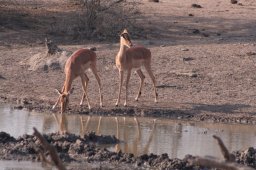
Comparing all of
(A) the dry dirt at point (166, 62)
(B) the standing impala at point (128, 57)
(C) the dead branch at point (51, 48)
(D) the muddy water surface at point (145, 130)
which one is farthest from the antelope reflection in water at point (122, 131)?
(C) the dead branch at point (51, 48)

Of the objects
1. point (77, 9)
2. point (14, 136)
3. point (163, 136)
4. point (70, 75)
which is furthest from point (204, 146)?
point (77, 9)

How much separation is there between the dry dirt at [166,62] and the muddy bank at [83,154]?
3.54 metres

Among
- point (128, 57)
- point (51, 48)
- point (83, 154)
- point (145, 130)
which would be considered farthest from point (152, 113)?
point (51, 48)

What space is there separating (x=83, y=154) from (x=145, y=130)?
256cm

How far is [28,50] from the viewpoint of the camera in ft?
63.4

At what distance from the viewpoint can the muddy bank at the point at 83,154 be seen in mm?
9570

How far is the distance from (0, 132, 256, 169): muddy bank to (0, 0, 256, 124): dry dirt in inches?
140

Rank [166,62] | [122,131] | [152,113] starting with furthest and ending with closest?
1. [166,62]
2. [152,113]
3. [122,131]

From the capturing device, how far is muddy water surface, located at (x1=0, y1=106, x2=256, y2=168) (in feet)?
35.9

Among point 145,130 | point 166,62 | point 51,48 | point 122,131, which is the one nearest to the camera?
point 122,131

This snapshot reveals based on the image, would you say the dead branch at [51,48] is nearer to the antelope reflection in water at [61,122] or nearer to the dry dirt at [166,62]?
the dry dirt at [166,62]

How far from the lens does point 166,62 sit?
18203 millimetres

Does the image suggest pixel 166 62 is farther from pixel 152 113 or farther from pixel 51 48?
pixel 152 113

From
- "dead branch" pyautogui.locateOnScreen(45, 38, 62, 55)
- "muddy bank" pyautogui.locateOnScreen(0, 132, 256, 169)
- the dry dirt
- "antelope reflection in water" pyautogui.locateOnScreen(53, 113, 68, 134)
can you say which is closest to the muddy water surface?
"antelope reflection in water" pyautogui.locateOnScreen(53, 113, 68, 134)
